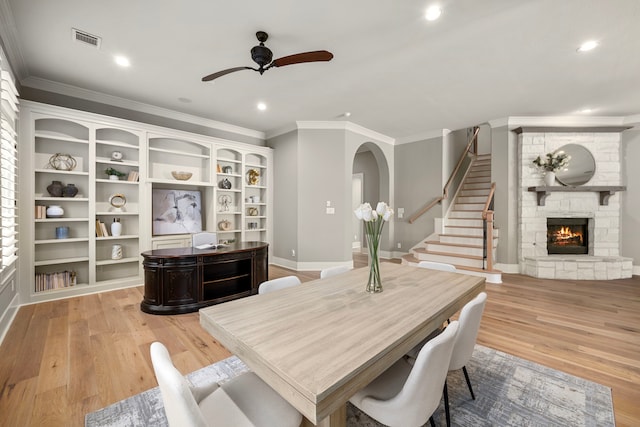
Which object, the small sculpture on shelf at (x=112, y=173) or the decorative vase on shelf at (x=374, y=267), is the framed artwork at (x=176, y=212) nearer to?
the small sculpture on shelf at (x=112, y=173)

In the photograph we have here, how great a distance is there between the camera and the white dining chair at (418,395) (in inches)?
42.7

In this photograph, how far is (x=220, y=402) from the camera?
115 cm

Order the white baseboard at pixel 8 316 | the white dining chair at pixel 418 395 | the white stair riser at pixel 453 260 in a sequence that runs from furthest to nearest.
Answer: the white stair riser at pixel 453 260
the white baseboard at pixel 8 316
the white dining chair at pixel 418 395

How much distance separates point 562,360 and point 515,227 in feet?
12.0

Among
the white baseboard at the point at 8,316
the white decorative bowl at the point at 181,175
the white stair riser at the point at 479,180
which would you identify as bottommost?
the white baseboard at the point at 8,316

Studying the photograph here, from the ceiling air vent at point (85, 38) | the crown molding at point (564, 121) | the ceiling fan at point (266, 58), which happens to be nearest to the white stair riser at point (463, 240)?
the crown molding at point (564, 121)

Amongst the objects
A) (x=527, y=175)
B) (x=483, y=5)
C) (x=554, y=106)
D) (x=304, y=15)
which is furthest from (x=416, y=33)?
(x=527, y=175)

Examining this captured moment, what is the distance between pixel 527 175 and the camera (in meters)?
5.23

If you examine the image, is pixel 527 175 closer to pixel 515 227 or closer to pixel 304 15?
pixel 515 227

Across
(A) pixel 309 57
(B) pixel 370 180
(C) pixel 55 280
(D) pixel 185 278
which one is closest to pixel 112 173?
(C) pixel 55 280

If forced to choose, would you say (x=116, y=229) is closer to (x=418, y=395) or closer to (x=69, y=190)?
(x=69, y=190)

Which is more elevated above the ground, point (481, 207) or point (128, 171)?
point (128, 171)

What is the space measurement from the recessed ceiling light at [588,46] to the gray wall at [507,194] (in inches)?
97.5

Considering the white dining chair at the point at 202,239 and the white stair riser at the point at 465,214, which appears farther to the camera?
the white stair riser at the point at 465,214
